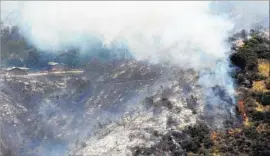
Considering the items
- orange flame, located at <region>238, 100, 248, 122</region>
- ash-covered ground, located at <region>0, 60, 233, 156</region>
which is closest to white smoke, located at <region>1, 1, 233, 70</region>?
ash-covered ground, located at <region>0, 60, 233, 156</region>

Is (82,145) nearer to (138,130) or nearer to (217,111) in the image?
(138,130)

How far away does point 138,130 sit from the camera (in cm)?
5059

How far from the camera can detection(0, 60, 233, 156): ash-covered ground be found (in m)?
49.5

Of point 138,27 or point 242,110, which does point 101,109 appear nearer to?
point 242,110

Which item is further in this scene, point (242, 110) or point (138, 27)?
point (138, 27)

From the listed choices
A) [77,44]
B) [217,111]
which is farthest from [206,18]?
[217,111]

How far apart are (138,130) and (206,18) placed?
1212 inches

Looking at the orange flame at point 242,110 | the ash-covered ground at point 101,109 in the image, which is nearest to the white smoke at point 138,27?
the ash-covered ground at point 101,109

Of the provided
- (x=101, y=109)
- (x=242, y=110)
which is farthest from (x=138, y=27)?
(x=242, y=110)

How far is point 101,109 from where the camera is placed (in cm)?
5503

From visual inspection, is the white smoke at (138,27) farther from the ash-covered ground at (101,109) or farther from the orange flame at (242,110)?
the orange flame at (242,110)

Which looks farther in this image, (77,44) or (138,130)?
(77,44)

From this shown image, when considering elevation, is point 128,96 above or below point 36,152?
above

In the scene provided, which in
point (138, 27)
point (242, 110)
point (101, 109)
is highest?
point (138, 27)
